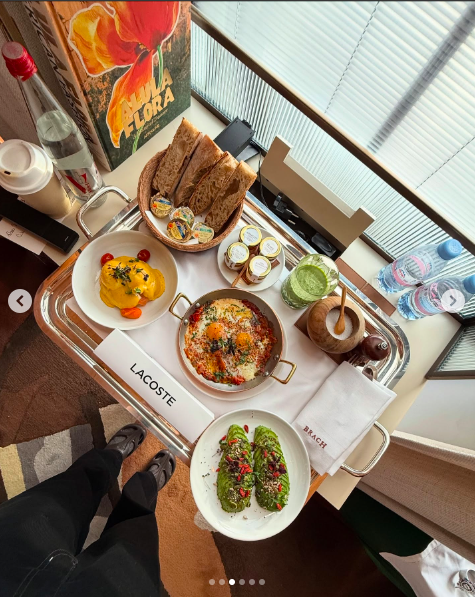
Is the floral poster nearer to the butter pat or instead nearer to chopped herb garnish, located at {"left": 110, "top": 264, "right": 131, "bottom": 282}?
chopped herb garnish, located at {"left": 110, "top": 264, "right": 131, "bottom": 282}

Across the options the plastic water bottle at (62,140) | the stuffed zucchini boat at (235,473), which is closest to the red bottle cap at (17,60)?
the plastic water bottle at (62,140)

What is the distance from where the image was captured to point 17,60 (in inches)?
29.1

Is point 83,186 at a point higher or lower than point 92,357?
higher

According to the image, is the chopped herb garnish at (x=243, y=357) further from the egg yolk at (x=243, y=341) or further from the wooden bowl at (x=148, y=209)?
the wooden bowl at (x=148, y=209)

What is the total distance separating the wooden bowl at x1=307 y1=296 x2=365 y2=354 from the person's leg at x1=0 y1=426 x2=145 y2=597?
3.22ft

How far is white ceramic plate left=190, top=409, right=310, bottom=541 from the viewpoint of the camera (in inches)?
36.8

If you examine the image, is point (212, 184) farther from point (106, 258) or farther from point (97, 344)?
point (97, 344)

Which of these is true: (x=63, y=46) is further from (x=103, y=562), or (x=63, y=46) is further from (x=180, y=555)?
(x=180, y=555)

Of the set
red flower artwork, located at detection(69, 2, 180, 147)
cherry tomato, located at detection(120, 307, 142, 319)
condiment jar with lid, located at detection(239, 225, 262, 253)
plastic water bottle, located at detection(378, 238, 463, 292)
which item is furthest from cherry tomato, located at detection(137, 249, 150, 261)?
plastic water bottle, located at detection(378, 238, 463, 292)

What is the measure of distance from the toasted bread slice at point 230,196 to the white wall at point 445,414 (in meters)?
0.88

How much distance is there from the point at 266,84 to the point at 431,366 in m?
1.05

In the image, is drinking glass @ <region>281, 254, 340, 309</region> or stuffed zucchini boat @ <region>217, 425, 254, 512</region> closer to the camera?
stuffed zucchini boat @ <region>217, 425, 254, 512</region>

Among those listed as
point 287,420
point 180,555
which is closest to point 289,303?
point 287,420

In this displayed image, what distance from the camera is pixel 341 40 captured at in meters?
0.77
